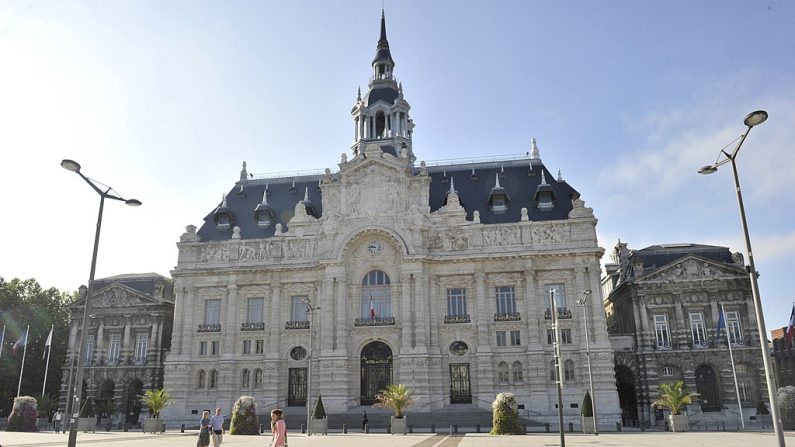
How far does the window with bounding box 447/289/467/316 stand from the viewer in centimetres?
5222

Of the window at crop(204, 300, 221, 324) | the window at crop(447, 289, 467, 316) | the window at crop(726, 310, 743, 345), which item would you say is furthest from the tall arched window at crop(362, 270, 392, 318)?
the window at crop(726, 310, 743, 345)

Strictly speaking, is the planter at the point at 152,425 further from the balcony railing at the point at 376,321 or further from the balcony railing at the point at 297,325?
the balcony railing at the point at 376,321

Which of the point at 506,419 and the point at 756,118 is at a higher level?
the point at 756,118

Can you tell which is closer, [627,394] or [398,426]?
[398,426]

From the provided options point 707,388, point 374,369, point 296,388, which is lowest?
point 707,388

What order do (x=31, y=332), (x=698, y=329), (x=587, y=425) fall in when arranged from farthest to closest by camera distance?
(x=31, y=332) → (x=698, y=329) → (x=587, y=425)

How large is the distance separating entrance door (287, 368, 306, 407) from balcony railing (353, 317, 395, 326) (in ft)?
20.4

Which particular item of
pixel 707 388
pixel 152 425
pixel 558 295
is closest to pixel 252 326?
pixel 152 425

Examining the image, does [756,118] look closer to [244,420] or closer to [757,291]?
[757,291]

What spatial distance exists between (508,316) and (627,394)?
48.4 ft

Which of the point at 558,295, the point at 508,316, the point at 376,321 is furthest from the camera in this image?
the point at 376,321

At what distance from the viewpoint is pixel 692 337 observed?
52.6 m

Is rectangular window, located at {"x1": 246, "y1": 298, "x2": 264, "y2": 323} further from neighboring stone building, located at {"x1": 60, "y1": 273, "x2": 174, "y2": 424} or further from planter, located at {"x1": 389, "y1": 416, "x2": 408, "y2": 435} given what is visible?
planter, located at {"x1": 389, "y1": 416, "x2": 408, "y2": 435}

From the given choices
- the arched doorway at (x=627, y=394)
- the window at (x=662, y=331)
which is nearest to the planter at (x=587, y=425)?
the arched doorway at (x=627, y=394)
